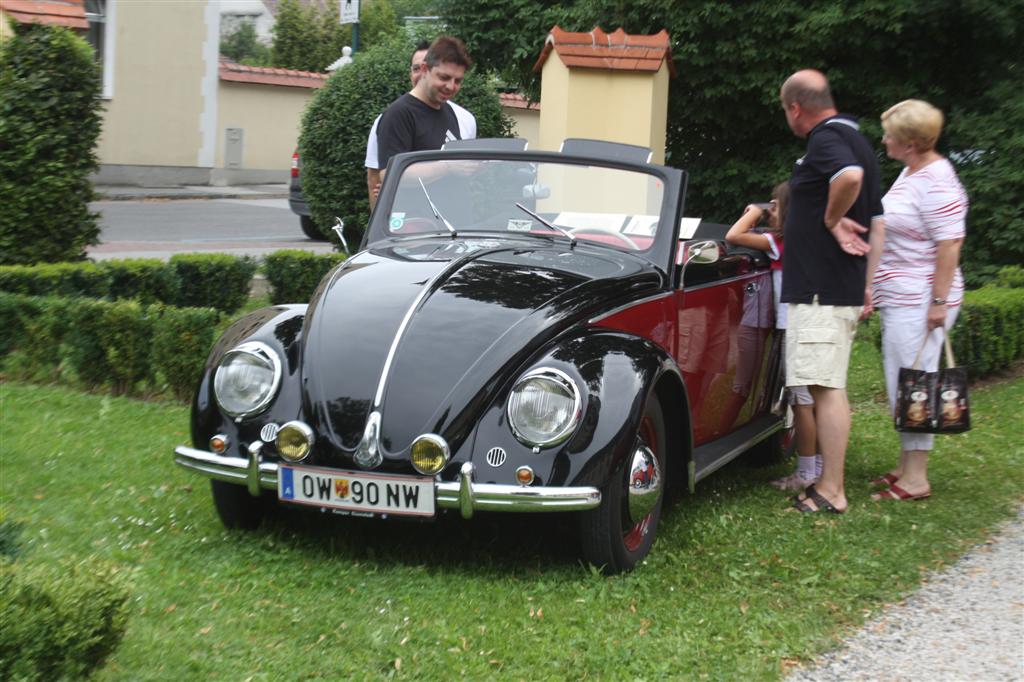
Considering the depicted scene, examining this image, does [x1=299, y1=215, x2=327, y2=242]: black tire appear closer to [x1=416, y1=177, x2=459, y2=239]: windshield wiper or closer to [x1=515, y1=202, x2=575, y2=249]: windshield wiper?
[x1=416, y1=177, x2=459, y2=239]: windshield wiper

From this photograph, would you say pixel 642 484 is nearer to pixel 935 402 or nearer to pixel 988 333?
pixel 935 402

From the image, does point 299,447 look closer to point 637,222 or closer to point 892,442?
point 637,222

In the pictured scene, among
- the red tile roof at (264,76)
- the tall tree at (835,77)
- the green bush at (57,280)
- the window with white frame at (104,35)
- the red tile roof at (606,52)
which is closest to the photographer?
the green bush at (57,280)

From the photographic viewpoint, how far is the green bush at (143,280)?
9102 millimetres

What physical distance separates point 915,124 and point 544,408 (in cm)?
252

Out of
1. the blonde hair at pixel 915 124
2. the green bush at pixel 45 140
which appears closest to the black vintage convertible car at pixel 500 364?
the blonde hair at pixel 915 124

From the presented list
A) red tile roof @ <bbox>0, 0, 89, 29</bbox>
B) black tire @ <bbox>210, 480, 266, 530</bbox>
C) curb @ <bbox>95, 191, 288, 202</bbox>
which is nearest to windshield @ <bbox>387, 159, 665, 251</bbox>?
black tire @ <bbox>210, 480, 266, 530</bbox>

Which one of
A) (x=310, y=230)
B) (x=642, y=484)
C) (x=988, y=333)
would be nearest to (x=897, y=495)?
(x=642, y=484)

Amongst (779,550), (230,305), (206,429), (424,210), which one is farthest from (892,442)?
(230,305)

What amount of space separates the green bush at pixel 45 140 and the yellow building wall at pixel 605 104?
3.89 metres

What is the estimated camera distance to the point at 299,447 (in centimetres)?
462

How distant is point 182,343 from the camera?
7.35 metres

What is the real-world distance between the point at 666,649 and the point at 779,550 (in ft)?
4.23

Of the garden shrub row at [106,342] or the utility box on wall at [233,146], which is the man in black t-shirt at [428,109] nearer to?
the garden shrub row at [106,342]
